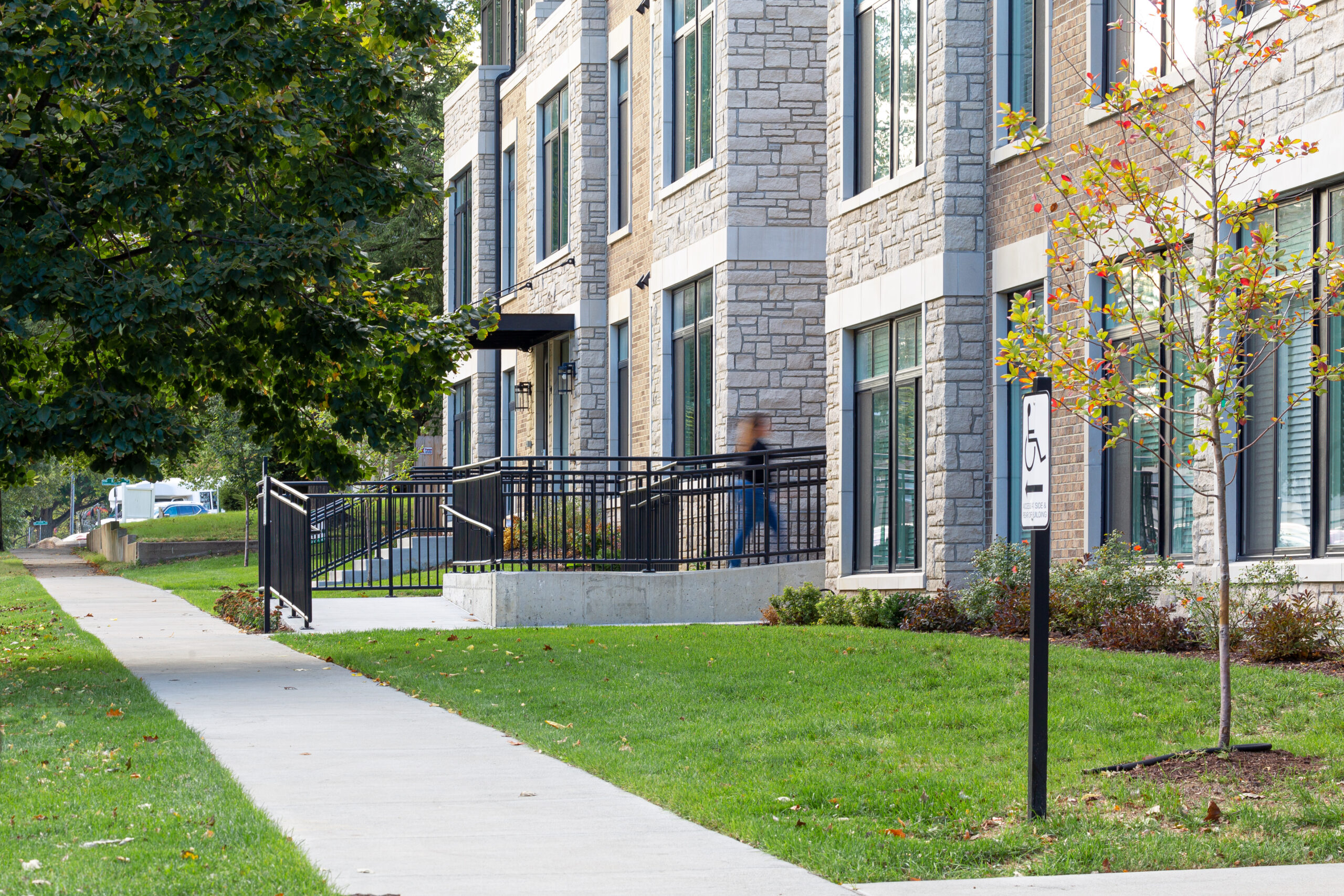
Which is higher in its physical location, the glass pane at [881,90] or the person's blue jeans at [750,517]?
the glass pane at [881,90]

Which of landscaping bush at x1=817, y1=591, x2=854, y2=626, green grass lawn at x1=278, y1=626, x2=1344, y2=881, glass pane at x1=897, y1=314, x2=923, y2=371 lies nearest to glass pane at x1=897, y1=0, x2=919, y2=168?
glass pane at x1=897, y1=314, x2=923, y2=371

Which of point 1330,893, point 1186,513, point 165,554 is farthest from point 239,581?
point 1330,893

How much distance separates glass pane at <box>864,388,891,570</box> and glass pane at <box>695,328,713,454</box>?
150 inches

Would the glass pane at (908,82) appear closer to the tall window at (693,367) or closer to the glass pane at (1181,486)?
the tall window at (693,367)

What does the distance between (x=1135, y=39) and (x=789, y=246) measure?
682 centimetres

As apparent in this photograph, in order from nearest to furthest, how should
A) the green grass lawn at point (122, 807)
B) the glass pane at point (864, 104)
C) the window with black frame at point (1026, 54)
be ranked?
1. the green grass lawn at point (122, 807)
2. the window with black frame at point (1026, 54)
3. the glass pane at point (864, 104)

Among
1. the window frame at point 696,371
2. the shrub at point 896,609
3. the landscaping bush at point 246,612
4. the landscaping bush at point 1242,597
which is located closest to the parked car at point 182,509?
the landscaping bush at point 246,612

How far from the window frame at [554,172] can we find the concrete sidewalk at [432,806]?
1496 centimetres

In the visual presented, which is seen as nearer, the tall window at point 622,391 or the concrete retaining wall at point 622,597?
the concrete retaining wall at point 622,597

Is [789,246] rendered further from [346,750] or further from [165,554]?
[165,554]

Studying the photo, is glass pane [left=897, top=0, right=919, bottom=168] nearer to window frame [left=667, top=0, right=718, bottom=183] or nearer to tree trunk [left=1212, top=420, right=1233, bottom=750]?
window frame [left=667, top=0, right=718, bottom=183]

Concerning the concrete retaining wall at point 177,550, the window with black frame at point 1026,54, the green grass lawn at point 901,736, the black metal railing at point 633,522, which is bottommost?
the concrete retaining wall at point 177,550

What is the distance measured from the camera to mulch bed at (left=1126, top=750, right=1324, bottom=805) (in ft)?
23.9

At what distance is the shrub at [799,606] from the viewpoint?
16.9 meters
